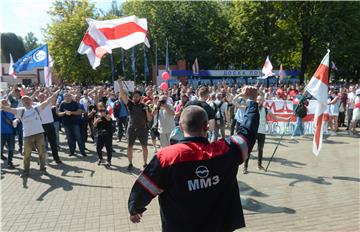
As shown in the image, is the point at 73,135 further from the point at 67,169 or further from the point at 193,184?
the point at 193,184

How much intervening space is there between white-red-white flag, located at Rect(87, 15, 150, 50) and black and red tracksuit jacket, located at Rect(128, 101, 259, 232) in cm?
568

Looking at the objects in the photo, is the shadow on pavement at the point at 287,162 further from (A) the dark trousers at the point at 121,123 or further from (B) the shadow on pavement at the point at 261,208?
(A) the dark trousers at the point at 121,123

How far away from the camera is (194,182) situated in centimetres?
252

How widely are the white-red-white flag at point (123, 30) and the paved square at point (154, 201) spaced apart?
3109mm

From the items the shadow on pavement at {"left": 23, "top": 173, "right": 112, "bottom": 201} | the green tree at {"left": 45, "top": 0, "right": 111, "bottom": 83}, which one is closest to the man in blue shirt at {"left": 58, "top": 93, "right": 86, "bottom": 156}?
the shadow on pavement at {"left": 23, "top": 173, "right": 112, "bottom": 201}

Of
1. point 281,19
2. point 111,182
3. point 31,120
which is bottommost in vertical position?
point 111,182

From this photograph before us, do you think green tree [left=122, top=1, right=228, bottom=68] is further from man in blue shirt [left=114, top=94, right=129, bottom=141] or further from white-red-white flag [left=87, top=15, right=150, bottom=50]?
white-red-white flag [left=87, top=15, right=150, bottom=50]

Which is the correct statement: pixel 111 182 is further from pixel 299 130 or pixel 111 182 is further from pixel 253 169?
pixel 299 130

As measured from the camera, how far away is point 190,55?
40.2 metres

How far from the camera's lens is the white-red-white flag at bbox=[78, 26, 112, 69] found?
7766 mm

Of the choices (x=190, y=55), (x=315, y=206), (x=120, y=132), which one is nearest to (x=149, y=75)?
(x=190, y=55)

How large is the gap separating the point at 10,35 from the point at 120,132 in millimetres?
85919

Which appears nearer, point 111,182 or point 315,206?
point 315,206

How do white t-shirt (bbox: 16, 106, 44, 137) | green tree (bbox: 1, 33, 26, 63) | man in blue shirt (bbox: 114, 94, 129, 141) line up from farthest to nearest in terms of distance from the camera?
1. green tree (bbox: 1, 33, 26, 63)
2. man in blue shirt (bbox: 114, 94, 129, 141)
3. white t-shirt (bbox: 16, 106, 44, 137)
